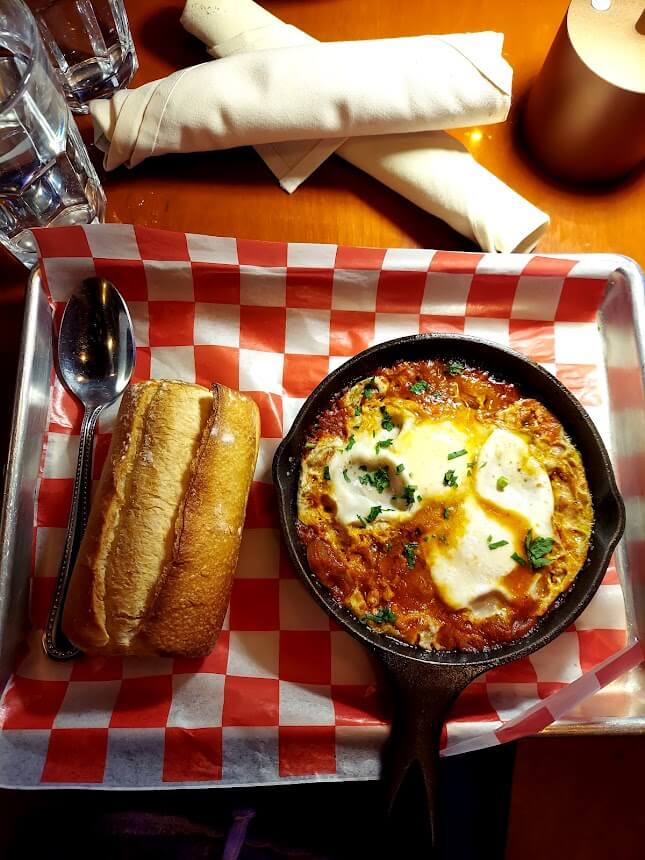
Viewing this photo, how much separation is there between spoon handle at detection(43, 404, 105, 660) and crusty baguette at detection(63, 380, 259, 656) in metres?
0.12

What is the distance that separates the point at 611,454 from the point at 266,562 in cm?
102

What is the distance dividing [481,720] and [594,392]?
97cm

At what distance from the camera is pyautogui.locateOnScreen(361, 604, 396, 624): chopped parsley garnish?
171 cm

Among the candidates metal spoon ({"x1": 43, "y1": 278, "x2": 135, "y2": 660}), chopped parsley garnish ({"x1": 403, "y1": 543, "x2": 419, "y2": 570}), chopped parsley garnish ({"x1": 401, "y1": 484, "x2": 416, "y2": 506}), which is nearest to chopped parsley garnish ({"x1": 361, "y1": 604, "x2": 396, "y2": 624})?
chopped parsley garnish ({"x1": 403, "y1": 543, "x2": 419, "y2": 570})

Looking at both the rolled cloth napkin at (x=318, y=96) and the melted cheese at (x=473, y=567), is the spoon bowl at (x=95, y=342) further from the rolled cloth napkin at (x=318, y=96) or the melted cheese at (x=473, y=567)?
the melted cheese at (x=473, y=567)

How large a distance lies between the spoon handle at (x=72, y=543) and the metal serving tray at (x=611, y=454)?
0.10 m

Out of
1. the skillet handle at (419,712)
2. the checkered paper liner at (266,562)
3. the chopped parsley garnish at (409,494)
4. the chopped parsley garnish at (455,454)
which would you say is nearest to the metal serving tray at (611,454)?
the checkered paper liner at (266,562)

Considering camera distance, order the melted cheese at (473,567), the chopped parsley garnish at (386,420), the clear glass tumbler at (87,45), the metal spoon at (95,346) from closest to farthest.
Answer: the melted cheese at (473,567)
the chopped parsley garnish at (386,420)
the metal spoon at (95,346)
the clear glass tumbler at (87,45)

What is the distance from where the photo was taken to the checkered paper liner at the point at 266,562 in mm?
1716

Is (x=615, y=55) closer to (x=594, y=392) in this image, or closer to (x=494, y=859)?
(x=594, y=392)

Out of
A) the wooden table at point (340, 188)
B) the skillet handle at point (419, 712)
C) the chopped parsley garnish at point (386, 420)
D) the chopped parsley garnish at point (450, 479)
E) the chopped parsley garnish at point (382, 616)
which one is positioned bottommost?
the skillet handle at point (419, 712)

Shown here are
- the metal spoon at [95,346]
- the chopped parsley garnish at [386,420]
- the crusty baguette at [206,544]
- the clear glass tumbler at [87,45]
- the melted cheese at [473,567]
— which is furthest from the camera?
the clear glass tumbler at [87,45]

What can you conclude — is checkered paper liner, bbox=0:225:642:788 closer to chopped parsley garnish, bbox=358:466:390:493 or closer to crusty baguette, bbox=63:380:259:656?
crusty baguette, bbox=63:380:259:656

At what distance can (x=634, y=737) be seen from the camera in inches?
74.2
